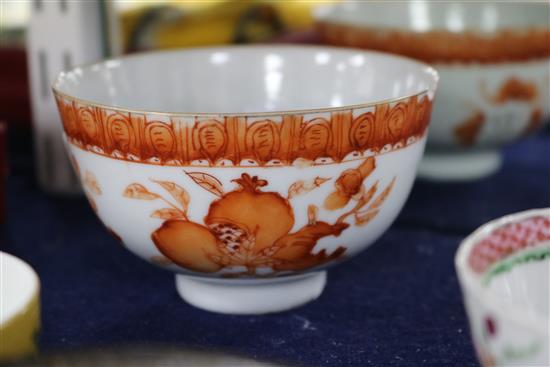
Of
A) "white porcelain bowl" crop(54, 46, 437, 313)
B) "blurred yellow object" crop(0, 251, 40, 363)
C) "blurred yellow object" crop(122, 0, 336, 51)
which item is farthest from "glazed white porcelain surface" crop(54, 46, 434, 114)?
"blurred yellow object" crop(122, 0, 336, 51)

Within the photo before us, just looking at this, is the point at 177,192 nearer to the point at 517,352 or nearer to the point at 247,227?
the point at 247,227

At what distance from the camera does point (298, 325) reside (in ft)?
1.46

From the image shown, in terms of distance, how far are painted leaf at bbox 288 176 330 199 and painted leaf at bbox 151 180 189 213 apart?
5cm

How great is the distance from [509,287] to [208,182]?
15 cm

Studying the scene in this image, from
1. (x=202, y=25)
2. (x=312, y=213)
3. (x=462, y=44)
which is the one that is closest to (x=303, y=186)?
(x=312, y=213)

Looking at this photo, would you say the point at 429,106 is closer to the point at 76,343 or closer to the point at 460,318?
the point at 460,318

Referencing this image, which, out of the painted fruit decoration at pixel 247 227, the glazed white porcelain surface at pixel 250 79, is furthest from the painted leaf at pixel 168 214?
the glazed white porcelain surface at pixel 250 79

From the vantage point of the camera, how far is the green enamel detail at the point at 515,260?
31cm

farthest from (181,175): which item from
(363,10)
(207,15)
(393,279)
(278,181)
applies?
(207,15)

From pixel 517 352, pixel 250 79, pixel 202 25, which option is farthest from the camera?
pixel 202 25

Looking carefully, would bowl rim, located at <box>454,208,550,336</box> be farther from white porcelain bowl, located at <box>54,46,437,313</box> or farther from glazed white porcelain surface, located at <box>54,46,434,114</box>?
glazed white porcelain surface, located at <box>54,46,434,114</box>

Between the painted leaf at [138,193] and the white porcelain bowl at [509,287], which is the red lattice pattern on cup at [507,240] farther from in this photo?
the painted leaf at [138,193]

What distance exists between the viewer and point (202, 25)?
0.90 metres

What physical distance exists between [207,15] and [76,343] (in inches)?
22.0
